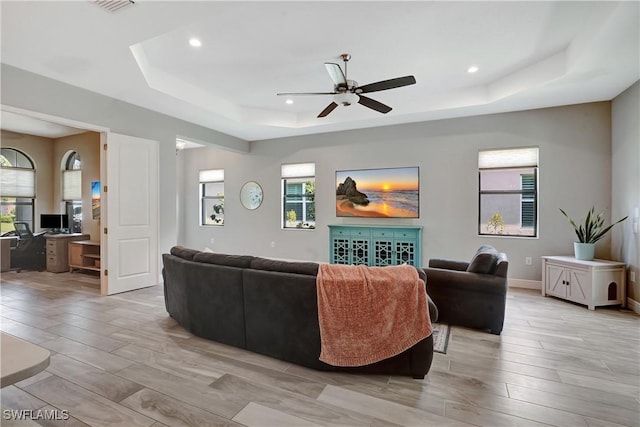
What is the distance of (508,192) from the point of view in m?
5.13

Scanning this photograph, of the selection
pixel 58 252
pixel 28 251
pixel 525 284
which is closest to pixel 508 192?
pixel 525 284

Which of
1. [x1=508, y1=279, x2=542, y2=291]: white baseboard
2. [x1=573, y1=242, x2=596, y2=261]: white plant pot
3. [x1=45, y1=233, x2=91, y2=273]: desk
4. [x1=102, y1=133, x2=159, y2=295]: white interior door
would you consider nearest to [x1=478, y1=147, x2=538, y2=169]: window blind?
[x1=573, y1=242, x2=596, y2=261]: white plant pot

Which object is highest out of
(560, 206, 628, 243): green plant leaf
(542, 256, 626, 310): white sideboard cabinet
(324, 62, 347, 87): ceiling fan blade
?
(324, 62, 347, 87): ceiling fan blade

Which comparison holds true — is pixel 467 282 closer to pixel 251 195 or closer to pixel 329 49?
pixel 329 49

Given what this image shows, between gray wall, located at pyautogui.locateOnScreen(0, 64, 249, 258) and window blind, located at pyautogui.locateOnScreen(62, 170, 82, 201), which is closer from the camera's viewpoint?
gray wall, located at pyautogui.locateOnScreen(0, 64, 249, 258)

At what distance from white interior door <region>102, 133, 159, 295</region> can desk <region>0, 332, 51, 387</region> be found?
11.9 ft

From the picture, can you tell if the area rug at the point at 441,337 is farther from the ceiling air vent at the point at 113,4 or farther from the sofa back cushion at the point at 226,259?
the ceiling air vent at the point at 113,4

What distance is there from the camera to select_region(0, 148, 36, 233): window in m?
6.58

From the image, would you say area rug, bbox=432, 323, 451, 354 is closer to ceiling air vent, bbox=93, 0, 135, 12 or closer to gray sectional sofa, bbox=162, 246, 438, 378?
gray sectional sofa, bbox=162, 246, 438, 378

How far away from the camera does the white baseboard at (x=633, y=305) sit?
3.72 metres

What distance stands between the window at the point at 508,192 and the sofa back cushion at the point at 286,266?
160 inches

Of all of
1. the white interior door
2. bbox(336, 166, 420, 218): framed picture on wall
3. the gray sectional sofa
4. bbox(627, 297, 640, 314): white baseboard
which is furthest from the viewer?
bbox(336, 166, 420, 218): framed picture on wall

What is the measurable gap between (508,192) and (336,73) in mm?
3765

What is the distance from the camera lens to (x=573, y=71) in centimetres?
352
